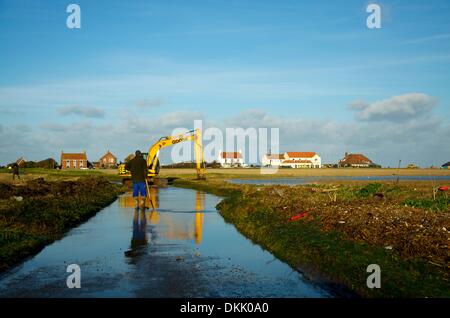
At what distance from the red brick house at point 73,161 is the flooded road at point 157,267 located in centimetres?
14242

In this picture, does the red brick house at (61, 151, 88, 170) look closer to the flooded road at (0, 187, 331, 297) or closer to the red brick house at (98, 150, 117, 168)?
the red brick house at (98, 150, 117, 168)

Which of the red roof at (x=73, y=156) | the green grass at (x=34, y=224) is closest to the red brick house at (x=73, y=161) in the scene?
the red roof at (x=73, y=156)

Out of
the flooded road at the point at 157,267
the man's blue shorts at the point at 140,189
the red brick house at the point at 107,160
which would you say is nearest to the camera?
the flooded road at the point at 157,267

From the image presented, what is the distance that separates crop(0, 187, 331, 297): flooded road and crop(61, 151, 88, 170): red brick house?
467ft

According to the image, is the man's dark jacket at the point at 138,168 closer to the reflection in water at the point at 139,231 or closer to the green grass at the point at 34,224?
the reflection in water at the point at 139,231

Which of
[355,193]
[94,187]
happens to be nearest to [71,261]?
[355,193]

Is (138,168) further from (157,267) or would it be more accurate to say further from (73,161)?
(73,161)

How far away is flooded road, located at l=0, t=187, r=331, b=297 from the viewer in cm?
976

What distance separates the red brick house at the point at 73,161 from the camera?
155 m

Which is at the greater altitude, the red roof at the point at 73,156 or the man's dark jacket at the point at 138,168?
the red roof at the point at 73,156

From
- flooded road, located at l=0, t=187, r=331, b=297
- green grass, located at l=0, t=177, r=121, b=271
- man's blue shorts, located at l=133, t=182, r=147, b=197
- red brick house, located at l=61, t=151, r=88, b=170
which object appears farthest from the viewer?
red brick house, located at l=61, t=151, r=88, b=170

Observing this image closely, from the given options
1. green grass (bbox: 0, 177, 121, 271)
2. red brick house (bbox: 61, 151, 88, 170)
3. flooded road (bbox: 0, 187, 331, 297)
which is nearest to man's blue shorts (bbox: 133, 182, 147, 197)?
green grass (bbox: 0, 177, 121, 271)
